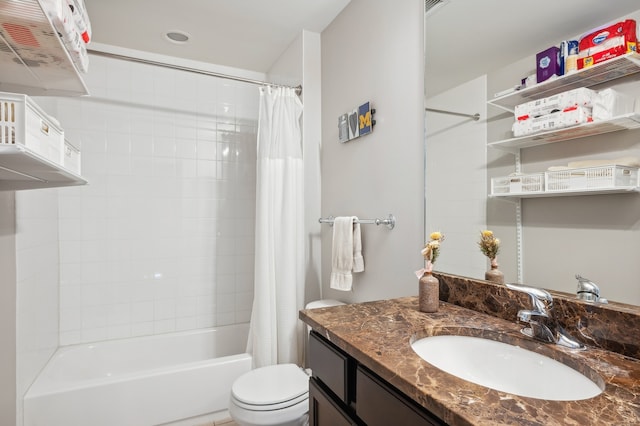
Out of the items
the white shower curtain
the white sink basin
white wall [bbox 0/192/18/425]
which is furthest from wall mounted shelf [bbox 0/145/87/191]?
the white sink basin

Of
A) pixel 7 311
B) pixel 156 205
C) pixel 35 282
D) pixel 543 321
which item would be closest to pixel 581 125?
pixel 543 321

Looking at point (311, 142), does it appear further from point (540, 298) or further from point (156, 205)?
point (540, 298)

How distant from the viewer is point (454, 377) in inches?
28.9

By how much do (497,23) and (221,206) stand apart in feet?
7.45

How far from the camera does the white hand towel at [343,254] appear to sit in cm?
186

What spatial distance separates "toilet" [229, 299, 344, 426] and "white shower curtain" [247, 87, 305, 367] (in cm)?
44

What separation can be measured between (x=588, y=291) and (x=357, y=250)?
1083 mm

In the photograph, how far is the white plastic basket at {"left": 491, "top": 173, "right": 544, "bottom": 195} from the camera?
1.04m

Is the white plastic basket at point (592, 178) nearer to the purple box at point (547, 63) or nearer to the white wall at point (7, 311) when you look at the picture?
the purple box at point (547, 63)

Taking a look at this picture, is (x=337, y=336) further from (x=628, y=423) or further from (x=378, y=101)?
(x=378, y=101)

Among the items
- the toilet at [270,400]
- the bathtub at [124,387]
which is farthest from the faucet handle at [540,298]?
the bathtub at [124,387]

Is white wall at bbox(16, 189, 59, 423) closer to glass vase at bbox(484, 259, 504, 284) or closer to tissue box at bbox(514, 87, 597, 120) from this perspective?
glass vase at bbox(484, 259, 504, 284)

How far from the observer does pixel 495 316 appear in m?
1.14

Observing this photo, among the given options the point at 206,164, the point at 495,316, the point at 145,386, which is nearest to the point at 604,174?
the point at 495,316
